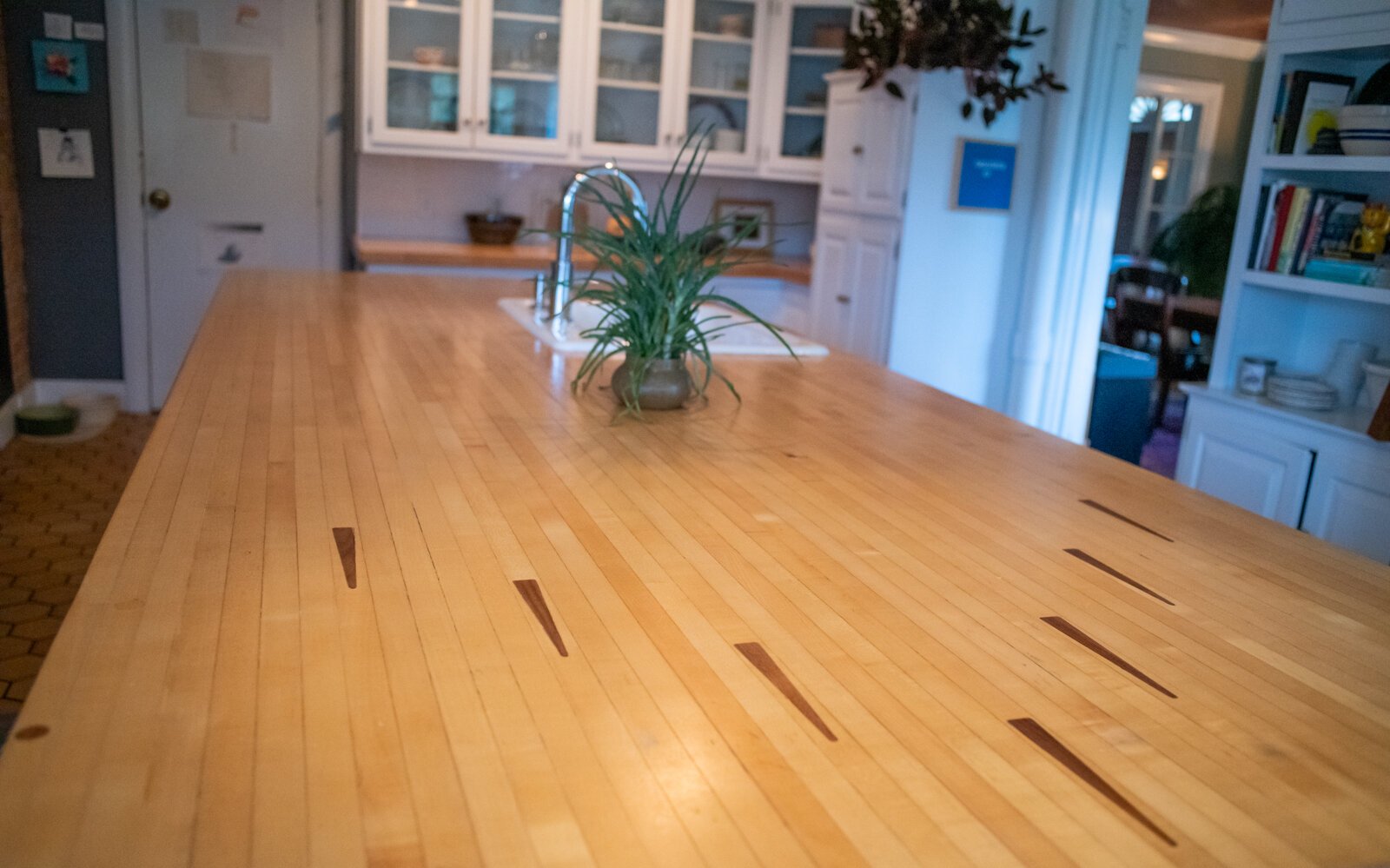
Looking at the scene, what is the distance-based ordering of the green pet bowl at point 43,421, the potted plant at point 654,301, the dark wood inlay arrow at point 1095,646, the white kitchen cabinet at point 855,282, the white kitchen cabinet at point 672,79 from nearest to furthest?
the dark wood inlay arrow at point 1095,646, the potted plant at point 654,301, the white kitchen cabinet at point 855,282, the green pet bowl at point 43,421, the white kitchen cabinet at point 672,79

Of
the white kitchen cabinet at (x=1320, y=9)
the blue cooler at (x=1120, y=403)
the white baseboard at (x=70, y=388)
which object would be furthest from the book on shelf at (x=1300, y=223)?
the white baseboard at (x=70, y=388)

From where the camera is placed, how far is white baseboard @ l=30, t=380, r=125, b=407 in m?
4.87

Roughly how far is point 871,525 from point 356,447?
740mm

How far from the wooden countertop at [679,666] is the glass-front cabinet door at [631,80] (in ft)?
11.0

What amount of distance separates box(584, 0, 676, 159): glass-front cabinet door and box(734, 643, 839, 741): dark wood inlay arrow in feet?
13.4

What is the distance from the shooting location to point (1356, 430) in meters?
2.72

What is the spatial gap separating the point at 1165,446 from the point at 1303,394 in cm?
293

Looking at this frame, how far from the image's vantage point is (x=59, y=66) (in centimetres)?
448

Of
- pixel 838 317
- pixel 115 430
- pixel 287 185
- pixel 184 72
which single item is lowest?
pixel 115 430

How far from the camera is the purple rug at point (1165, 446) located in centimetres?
521

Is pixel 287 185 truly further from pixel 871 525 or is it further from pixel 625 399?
pixel 871 525

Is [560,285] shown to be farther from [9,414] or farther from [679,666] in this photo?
[9,414]

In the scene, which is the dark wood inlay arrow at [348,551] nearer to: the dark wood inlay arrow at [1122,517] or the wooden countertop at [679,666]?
the wooden countertop at [679,666]

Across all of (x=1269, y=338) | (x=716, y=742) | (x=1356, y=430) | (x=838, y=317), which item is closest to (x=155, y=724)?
(x=716, y=742)
